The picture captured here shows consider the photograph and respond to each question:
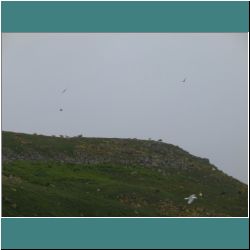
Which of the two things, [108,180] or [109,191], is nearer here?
[109,191]

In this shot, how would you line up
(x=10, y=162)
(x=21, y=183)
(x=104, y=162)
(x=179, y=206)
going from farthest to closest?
1. (x=104, y=162)
2. (x=10, y=162)
3. (x=179, y=206)
4. (x=21, y=183)

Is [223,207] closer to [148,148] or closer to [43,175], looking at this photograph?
[43,175]

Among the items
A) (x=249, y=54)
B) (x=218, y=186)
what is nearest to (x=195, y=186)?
(x=218, y=186)

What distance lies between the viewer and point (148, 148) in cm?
5038

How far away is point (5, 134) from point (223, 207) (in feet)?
62.2

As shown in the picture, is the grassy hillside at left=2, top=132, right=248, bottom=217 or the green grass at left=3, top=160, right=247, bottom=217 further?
the grassy hillside at left=2, top=132, right=248, bottom=217

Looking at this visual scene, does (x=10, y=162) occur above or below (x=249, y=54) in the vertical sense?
below

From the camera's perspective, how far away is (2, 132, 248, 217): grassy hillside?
1102 inches

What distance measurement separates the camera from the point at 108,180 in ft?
119

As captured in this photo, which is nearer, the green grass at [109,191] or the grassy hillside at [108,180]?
the green grass at [109,191]

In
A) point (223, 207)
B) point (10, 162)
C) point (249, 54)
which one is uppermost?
point (249, 54)

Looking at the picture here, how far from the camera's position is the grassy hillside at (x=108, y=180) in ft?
91.8

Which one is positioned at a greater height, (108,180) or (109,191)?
(108,180)

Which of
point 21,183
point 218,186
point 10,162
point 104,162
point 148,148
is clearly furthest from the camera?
point 148,148
